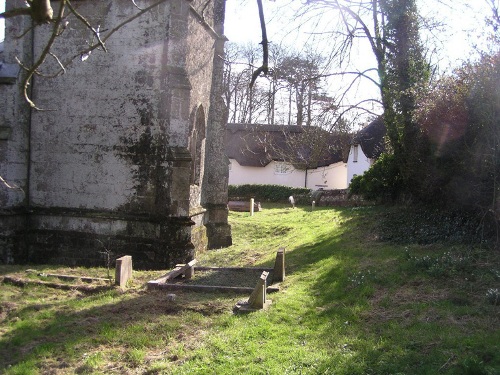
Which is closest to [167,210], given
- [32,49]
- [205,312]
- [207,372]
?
[205,312]

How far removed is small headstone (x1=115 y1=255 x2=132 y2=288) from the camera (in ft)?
31.0

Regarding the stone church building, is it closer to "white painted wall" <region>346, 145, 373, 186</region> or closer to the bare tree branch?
the bare tree branch

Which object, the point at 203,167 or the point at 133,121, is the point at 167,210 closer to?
the point at 133,121

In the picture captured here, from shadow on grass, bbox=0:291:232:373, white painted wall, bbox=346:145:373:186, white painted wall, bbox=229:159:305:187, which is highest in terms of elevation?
white painted wall, bbox=346:145:373:186

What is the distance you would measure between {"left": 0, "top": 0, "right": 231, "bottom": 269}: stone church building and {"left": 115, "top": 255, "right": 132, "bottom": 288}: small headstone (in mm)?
2033

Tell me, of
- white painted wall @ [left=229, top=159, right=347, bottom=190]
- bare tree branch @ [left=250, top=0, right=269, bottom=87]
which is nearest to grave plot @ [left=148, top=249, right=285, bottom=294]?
bare tree branch @ [left=250, top=0, right=269, bottom=87]

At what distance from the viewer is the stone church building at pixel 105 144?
1197cm

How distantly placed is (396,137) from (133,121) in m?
7.46

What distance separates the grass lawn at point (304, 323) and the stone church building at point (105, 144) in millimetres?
2159

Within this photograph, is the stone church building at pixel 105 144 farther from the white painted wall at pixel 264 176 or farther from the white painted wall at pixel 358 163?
the white painted wall at pixel 264 176

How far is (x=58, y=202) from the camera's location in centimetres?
1277

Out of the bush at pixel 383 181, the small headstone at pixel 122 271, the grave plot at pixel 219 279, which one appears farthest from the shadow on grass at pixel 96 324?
the bush at pixel 383 181

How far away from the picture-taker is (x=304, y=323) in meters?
7.09

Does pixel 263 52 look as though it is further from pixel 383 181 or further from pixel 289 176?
pixel 289 176
